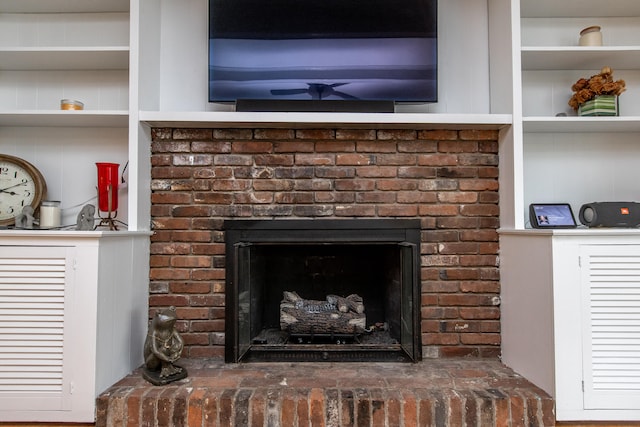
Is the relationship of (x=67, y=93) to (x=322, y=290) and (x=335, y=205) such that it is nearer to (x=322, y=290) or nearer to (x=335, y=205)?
(x=335, y=205)

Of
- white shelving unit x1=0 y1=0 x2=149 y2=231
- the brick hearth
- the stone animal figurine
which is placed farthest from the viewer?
white shelving unit x1=0 y1=0 x2=149 y2=231

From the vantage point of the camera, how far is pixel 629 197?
224 cm

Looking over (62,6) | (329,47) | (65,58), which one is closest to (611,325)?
(329,47)

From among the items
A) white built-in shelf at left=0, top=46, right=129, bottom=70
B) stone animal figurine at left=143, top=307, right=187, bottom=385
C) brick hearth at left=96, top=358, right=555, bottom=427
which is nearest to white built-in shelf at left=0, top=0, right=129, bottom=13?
white built-in shelf at left=0, top=46, right=129, bottom=70

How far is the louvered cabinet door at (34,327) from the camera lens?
5.40 ft

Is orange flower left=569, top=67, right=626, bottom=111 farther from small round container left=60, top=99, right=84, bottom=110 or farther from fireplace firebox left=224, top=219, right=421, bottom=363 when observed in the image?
small round container left=60, top=99, right=84, bottom=110

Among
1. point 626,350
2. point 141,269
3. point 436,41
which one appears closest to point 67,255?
point 141,269

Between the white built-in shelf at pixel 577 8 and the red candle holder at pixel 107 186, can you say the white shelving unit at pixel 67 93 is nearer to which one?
the red candle holder at pixel 107 186

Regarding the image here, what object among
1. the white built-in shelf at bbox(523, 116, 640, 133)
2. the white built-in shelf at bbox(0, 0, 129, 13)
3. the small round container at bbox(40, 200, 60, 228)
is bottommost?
the small round container at bbox(40, 200, 60, 228)

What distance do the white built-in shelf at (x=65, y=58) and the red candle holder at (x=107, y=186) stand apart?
54 cm

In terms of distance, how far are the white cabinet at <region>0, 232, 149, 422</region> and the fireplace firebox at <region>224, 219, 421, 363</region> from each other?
0.60 m

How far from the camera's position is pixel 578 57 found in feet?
6.81

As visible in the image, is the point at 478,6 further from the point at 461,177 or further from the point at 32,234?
the point at 32,234

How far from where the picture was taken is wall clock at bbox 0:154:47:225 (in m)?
2.08
